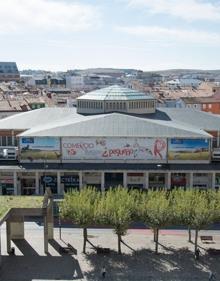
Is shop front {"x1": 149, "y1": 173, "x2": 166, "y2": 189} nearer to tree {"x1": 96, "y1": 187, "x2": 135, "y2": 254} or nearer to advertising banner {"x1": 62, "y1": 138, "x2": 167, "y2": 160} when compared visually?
advertising banner {"x1": 62, "y1": 138, "x2": 167, "y2": 160}

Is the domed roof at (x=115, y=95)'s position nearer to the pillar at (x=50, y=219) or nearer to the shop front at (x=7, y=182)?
the shop front at (x=7, y=182)

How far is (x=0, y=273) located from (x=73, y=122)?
3788 centimetres

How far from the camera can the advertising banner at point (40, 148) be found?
79438 millimetres

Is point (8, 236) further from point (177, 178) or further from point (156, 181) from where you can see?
point (177, 178)

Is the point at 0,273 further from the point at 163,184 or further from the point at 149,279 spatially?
the point at 163,184

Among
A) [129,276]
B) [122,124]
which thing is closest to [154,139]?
[122,124]

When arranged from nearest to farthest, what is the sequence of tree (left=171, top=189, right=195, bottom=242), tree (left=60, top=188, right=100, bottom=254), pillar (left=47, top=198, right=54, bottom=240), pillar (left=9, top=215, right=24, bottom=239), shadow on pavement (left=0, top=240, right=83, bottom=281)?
shadow on pavement (left=0, top=240, right=83, bottom=281), tree (left=60, top=188, right=100, bottom=254), tree (left=171, top=189, right=195, bottom=242), pillar (left=47, top=198, right=54, bottom=240), pillar (left=9, top=215, right=24, bottom=239)

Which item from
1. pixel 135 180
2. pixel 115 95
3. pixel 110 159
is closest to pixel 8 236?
pixel 110 159

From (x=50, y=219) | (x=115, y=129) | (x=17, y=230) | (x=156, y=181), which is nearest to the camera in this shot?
(x=50, y=219)

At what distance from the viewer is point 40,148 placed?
79875mm

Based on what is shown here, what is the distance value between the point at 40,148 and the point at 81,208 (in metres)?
27.6

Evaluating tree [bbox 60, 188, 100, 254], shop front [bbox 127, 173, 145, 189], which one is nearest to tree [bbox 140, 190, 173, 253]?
tree [bbox 60, 188, 100, 254]

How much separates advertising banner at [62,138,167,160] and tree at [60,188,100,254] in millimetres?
22102

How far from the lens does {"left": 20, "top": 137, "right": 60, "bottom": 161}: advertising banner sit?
7944cm
